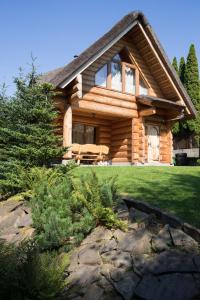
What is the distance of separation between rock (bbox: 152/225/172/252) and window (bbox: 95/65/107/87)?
1166 centimetres

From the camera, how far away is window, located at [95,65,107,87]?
16219mm

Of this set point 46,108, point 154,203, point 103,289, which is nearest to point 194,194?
point 154,203

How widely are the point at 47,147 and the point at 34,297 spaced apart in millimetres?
5336

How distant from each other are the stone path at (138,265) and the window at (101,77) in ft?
36.9

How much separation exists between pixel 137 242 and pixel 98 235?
3.02ft

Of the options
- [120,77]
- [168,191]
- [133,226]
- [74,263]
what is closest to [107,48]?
[120,77]

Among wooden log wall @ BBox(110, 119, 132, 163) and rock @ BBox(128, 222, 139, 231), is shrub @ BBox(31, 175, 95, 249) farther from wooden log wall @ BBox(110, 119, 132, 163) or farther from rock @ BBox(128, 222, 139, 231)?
wooden log wall @ BBox(110, 119, 132, 163)

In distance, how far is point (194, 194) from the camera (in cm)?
744

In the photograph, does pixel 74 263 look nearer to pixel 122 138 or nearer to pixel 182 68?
pixel 122 138

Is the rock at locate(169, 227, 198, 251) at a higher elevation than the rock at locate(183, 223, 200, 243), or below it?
below

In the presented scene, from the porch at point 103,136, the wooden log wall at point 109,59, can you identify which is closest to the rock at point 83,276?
the porch at point 103,136

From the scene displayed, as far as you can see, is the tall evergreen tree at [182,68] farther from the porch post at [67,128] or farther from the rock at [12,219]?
the rock at [12,219]

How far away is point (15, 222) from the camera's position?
25.1 ft

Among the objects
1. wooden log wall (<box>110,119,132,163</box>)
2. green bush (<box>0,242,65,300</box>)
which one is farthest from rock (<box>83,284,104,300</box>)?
wooden log wall (<box>110,119,132,163</box>)
